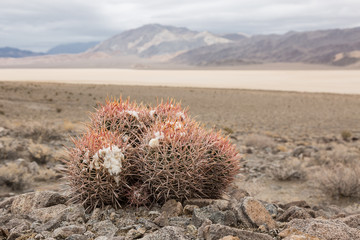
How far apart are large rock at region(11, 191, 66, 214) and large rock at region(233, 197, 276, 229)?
2312mm

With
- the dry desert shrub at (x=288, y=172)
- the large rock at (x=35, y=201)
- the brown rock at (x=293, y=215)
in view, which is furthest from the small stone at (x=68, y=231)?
the dry desert shrub at (x=288, y=172)

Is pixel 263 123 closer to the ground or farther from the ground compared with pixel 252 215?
closer to the ground

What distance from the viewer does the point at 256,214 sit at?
371 cm

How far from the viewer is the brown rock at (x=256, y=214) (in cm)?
365

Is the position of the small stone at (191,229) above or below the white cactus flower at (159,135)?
below

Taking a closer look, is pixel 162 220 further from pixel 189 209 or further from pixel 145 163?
pixel 145 163

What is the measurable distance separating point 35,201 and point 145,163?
1750mm

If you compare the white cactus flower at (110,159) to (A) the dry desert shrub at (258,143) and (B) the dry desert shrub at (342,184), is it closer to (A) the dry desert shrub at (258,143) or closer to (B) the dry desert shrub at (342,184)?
(B) the dry desert shrub at (342,184)

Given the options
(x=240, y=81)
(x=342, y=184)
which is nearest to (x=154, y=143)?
(x=342, y=184)

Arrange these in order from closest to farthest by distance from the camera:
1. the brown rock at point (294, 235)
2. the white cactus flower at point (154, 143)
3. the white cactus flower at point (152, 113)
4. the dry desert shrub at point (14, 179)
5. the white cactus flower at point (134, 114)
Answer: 1. the brown rock at point (294, 235)
2. the white cactus flower at point (154, 143)
3. the white cactus flower at point (134, 114)
4. the white cactus flower at point (152, 113)
5. the dry desert shrub at point (14, 179)

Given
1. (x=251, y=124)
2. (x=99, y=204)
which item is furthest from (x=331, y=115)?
(x=99, y=204)

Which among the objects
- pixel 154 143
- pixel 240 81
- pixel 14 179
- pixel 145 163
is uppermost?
pixel 240 81

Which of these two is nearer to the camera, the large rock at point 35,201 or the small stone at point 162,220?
the small stone at point 162,220

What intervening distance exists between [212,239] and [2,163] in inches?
299
